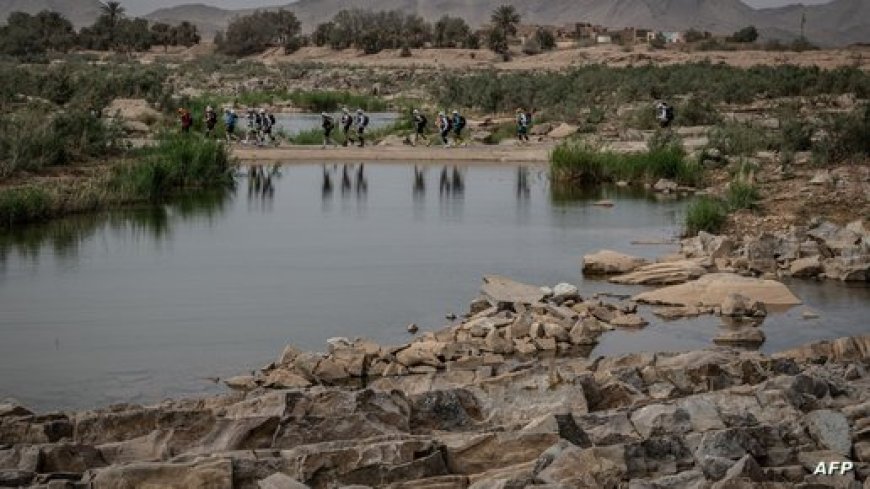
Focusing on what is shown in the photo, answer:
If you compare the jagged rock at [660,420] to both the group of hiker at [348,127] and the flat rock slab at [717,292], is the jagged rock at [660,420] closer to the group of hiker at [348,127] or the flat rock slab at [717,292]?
the flat rock slab at [717,292]

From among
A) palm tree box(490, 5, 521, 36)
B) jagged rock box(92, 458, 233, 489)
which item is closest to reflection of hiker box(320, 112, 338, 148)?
jagged rock box(92, 458, 233, 489)

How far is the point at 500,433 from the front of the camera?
9742 mm

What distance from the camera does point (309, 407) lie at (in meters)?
10.7

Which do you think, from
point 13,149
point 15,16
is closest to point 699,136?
point 13,149

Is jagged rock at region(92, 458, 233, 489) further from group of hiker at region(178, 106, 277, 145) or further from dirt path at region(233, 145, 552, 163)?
group of hiker at region(178, 106, 277, 145)

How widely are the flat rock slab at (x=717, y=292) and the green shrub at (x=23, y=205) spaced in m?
13.2

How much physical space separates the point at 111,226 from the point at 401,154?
1656 cm

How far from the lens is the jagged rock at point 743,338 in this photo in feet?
57.0

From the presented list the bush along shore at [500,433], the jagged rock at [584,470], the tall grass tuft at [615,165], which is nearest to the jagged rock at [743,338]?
the bush along shore at [500,433]

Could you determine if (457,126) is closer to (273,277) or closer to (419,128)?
(419,128)

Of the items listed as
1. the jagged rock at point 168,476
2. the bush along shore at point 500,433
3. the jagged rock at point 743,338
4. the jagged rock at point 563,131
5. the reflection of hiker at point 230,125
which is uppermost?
the reflection of hiker at point 230,125

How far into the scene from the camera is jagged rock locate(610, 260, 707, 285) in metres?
21.4

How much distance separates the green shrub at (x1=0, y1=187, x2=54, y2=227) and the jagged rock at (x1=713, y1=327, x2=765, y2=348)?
15169mm

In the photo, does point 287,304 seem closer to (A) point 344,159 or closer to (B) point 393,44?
(A) point 344,159
